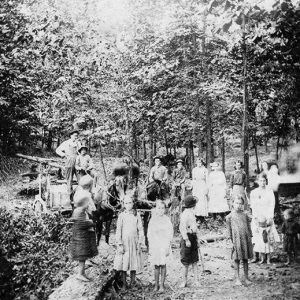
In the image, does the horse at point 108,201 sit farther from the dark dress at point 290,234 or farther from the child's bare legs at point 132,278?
the dark dress at point 290,234

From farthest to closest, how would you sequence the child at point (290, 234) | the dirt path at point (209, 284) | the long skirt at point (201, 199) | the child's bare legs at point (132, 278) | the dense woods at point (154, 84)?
the long skirt at point (201, 199)
the dense woods at point (154, 84)
the child at point (290, 234)
the child's bare legs at point (132, 278)
the dirt path at point (209, 284)

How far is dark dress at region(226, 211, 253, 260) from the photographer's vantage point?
6.81 metres

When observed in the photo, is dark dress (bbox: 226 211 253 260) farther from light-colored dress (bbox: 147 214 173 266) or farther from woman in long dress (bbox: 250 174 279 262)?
Result: woman in long dress (bbox: 250 174 279 262)

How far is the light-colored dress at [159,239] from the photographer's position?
655 centimetres

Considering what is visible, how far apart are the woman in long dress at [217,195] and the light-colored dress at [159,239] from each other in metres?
6.09

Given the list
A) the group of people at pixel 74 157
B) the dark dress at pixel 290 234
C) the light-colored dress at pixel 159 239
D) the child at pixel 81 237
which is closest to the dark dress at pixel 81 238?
the child at pixel 81 237

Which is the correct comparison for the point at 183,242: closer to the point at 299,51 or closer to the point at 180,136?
the point at 299,51

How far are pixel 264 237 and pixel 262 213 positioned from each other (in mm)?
693

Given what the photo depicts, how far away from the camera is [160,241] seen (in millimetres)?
6762

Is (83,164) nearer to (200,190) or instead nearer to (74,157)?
(74,157)

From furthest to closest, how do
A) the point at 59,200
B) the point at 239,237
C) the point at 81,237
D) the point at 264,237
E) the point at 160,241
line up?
1. the point at 59,200
2. the point at 264,237
3. the point at 239,237
4. the point at 160,241
5. the point at 81,237

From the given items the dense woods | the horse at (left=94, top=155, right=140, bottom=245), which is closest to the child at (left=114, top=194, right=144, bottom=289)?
the horse at (left=94, top=155, right=140, bottom=245)

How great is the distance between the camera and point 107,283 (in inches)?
254

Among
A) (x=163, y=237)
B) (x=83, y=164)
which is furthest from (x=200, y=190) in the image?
(x=163, y=237)
